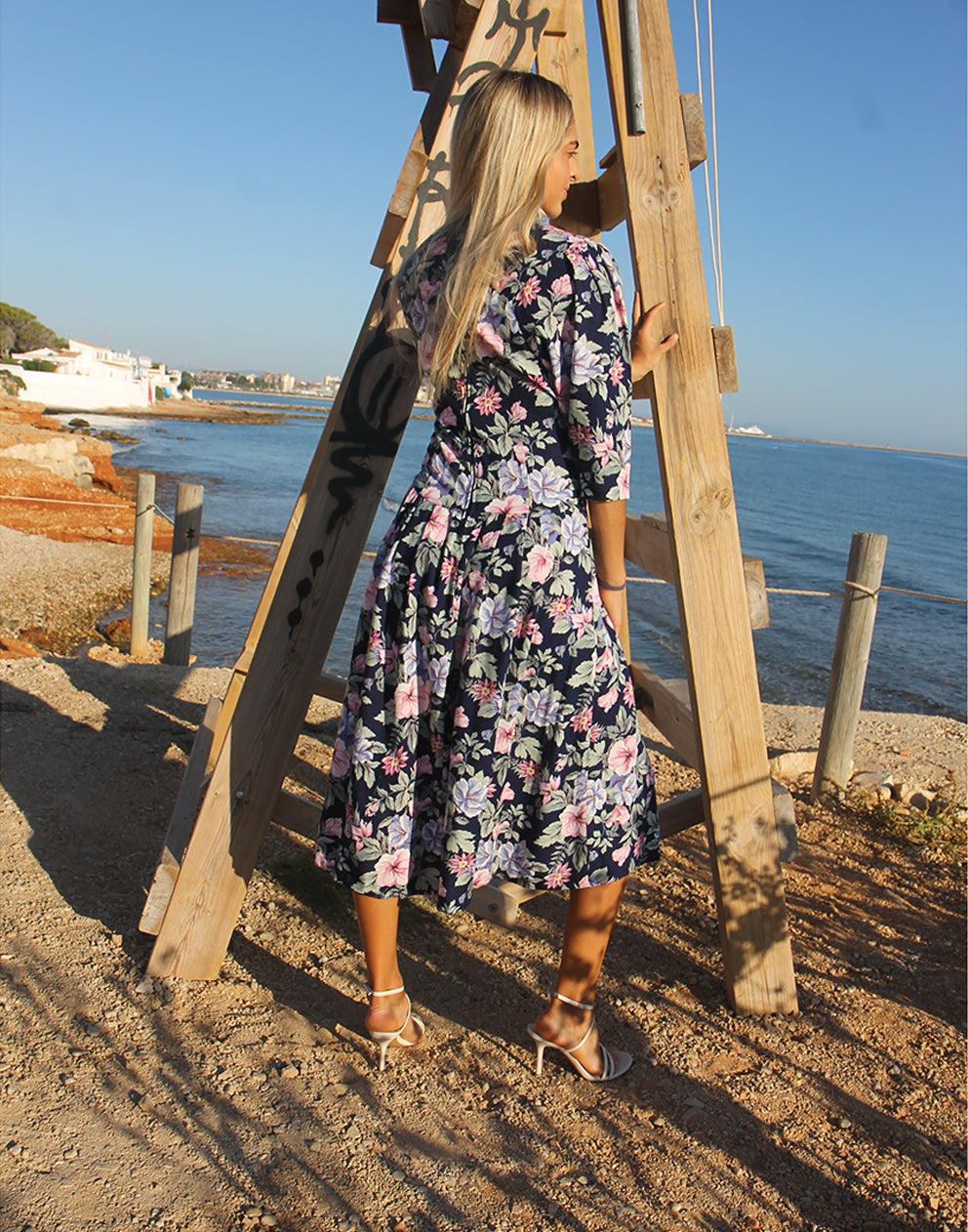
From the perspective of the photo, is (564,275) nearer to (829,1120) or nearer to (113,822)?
(829,1120)

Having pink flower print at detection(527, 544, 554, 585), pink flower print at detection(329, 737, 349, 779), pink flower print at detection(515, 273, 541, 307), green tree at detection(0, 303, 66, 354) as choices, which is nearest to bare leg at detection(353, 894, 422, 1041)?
pink flower print at detection(329, 737, 349, 779)

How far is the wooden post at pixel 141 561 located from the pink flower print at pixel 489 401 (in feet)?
15.7

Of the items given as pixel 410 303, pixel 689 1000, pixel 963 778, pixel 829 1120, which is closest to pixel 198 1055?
pixel 689 1000

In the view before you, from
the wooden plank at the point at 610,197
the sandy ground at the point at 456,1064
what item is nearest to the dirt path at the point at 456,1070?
the sandy ground at the point at 456,1064

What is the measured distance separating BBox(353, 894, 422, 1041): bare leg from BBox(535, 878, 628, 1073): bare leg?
349 mm

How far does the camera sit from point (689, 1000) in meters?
2.50

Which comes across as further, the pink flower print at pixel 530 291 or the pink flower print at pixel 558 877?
the pink flower print at pixel 558 877

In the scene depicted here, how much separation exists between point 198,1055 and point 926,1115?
173 centimetres

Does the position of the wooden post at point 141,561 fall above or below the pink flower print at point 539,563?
below

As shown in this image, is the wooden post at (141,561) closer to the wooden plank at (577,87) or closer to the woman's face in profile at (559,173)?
the wooden plank at (577,87)

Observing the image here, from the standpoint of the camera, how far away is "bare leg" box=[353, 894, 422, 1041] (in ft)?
6.93

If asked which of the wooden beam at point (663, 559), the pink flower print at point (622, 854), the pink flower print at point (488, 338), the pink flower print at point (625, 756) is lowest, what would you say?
the pink flower print at point (622, 854)

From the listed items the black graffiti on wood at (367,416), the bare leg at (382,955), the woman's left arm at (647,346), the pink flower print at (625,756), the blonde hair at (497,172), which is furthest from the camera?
the black graffiti on wood at (367,416)

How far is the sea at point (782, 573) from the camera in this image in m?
10.9
